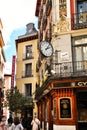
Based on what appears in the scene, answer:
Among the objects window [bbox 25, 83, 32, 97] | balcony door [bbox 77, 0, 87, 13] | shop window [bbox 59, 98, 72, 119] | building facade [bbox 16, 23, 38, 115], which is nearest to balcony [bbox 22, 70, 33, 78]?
building facade [bbox 16, 23, 38, 115]

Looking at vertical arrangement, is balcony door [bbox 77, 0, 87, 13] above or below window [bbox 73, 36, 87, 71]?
above

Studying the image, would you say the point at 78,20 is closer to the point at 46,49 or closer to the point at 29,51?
the point at 46,49

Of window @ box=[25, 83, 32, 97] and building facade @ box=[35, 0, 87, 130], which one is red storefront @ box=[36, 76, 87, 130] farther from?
window @ box=[25, 83, 32, 97]

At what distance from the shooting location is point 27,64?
40625 mm

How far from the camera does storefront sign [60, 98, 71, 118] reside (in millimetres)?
16969

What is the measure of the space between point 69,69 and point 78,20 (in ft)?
11.5

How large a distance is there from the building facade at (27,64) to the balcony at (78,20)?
2021 centimetres

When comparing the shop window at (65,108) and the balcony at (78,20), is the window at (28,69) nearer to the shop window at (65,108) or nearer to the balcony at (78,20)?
the balcony at (78,20)

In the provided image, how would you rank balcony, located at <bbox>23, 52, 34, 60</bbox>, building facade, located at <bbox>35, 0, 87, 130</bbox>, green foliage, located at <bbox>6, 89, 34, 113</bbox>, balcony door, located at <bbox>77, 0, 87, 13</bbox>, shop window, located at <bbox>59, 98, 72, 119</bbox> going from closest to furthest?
building facade, located at <bbox>35, 0, 87, 130</bbox> < shop window, located at <bbox>59, 98, 72, 119</bbox> < balcony door, located at <bbox>77, 0, 87, 13</bbox> < green foliage, located at <bbox>6, 89, 34, 113</bbox> < balcony, located at <bbox>23, 52, 34, 60</bbox>

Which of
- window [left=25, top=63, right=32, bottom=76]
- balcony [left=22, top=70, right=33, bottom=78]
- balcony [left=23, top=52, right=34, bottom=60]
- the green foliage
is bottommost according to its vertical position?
the green foliage

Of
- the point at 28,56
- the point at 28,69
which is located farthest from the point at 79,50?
the point at 28,56

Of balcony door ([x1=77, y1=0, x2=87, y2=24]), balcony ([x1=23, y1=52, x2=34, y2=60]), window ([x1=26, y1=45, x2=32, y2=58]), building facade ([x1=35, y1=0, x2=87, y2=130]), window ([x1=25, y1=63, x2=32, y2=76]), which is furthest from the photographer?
window ([x1=26, y1=45, x2=32, y2=58])

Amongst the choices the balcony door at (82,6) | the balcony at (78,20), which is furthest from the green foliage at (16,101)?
the balcony door at (82,6)

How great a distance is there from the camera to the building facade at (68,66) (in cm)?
1686
